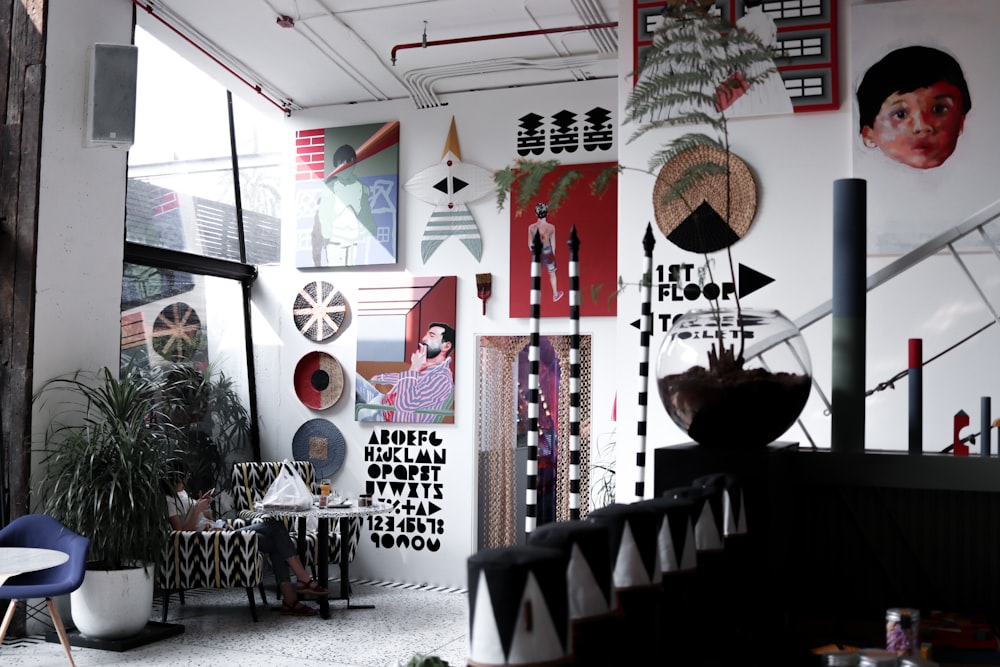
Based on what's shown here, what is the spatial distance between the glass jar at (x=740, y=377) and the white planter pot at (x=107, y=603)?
458 cm

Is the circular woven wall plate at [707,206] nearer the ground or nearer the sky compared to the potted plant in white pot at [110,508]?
nearer the sky

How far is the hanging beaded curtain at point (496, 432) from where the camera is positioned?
26.2ft

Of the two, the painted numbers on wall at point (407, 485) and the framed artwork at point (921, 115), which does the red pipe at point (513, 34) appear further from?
the painted numbers on wall at point (407, 485)

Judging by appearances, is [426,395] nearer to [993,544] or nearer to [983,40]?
[983,40]

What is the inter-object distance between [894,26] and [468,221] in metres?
3.86

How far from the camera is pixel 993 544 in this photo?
2.32 metres

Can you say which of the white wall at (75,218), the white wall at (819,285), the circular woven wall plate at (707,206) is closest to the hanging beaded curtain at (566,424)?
the white wall at (819,285)

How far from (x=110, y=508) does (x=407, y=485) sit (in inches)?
115

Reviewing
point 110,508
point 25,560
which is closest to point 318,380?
point 110,508

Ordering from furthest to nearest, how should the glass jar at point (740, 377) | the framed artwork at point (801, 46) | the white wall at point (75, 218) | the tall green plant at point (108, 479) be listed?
the white wall at point (75, 218) < the tall green plant at point (108, 479) < the framed artwork at point (801, 46) < the glass jar at point (740, 377)

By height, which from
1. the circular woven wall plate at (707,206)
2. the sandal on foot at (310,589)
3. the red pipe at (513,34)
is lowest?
the sandal on foot at (310,589)

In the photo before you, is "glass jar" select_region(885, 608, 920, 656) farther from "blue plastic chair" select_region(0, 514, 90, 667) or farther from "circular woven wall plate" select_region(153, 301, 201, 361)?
"circular woven wall plate" select_region(153, 301, 201, 361)

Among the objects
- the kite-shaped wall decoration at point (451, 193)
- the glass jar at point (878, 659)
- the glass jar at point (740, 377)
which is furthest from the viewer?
the kite-shaped wall decoration at point (451, 193)

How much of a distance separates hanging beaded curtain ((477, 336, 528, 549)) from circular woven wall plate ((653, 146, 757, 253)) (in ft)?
9.14
